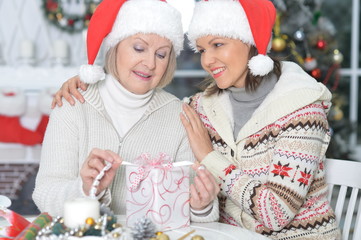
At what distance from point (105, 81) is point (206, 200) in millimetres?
633

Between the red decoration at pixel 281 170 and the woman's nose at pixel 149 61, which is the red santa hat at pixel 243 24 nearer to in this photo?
the woman's nose at pixel 149 61

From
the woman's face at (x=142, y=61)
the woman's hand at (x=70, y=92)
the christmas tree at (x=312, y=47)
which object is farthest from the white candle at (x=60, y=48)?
the woman's face at (x=142, y=61)

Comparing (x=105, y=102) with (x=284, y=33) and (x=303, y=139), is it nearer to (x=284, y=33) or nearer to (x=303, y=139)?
(x=303, y=139)

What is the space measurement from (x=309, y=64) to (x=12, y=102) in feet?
7.32

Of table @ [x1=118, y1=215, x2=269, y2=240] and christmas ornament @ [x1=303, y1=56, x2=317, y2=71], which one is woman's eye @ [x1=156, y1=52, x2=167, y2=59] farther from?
christmas ornament @ [x1=303, y1=56, x2=317, y2=71]

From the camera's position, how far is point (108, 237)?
1.12m

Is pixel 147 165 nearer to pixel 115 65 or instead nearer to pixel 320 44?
pixel 115 65

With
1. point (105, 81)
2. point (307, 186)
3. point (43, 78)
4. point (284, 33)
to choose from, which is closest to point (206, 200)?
point (307, 186)

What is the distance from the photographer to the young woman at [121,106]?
5.56ft

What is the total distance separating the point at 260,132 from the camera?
1.79 m

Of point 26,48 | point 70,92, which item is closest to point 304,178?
point 70,92

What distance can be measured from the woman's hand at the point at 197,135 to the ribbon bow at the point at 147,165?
374mm

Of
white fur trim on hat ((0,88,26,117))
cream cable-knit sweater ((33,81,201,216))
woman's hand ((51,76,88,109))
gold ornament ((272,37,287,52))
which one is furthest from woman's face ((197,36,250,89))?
white fur trim on hat ((0,88,26,117))

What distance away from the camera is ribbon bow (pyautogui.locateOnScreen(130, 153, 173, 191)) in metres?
1.36
